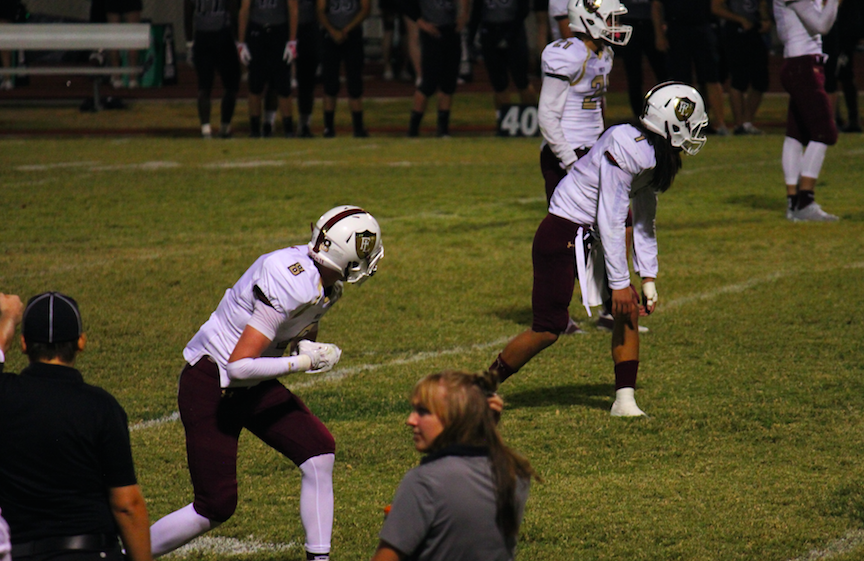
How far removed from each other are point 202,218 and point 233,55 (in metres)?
5.74

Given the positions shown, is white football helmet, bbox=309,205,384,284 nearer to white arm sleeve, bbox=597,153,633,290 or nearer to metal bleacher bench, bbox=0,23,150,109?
white arm sleeve, bbox=597,153,633,290

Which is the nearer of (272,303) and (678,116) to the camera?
(272,303)

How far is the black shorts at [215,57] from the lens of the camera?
53.3 feet

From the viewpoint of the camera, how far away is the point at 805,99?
10672 mm

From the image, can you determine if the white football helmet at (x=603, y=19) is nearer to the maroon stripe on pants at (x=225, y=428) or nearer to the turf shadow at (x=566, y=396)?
the turf shadow at (x=566, y=396)

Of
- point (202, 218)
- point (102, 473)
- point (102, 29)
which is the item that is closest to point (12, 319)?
point (102, 473)

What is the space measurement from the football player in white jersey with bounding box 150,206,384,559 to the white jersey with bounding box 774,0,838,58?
727cm

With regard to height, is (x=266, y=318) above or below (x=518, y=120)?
above

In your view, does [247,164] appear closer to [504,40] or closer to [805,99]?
[504,40]

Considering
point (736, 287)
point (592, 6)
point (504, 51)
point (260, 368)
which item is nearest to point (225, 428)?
point (260, 368)

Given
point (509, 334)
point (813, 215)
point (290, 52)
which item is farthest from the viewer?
point (290, 52)

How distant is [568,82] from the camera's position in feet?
23.8

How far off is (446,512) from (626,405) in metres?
3.26

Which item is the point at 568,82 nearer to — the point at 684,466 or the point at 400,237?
the point at 684,466
